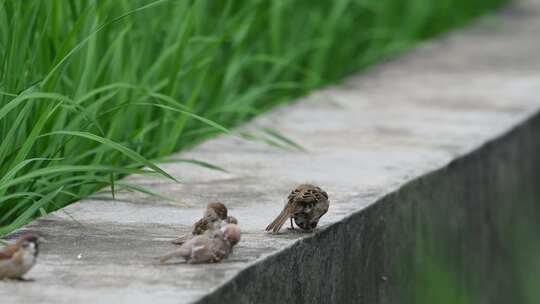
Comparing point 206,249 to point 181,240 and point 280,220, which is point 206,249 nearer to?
point 181,240

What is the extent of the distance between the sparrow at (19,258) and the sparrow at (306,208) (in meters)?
0.84

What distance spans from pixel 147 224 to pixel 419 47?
19.1ft

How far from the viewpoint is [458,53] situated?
9656mm

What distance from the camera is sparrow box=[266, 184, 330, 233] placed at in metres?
4.12

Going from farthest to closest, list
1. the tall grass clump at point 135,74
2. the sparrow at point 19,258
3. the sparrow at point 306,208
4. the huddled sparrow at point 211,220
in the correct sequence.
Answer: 1. the tall grass clump at point 135,74
2. the sparrow at point 306,208
3. the huddled sparrow at point 211,220
4. the sparrow at point 19,258

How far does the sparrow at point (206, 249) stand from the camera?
3.74 metres

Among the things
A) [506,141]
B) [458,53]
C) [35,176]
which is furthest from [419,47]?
[35,176]

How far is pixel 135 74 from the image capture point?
5727 millimetres

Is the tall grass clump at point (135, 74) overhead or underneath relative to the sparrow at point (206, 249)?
overhead

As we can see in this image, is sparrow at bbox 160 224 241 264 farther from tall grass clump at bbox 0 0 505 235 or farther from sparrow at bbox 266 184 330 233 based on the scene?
tall grass clump at bbox 0 0 505 235

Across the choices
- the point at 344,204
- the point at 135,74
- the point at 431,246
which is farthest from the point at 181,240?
the point at 135,74

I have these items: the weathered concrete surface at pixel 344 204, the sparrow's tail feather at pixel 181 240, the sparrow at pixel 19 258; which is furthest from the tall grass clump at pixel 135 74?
the sparrow at pixel 19 258

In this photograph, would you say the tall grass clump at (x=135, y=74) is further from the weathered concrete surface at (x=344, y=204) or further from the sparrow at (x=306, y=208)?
the sparrow at (x=306, y=208)

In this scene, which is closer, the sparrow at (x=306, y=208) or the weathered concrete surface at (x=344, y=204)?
the weathered concrete surface at (x=344, y=204)
